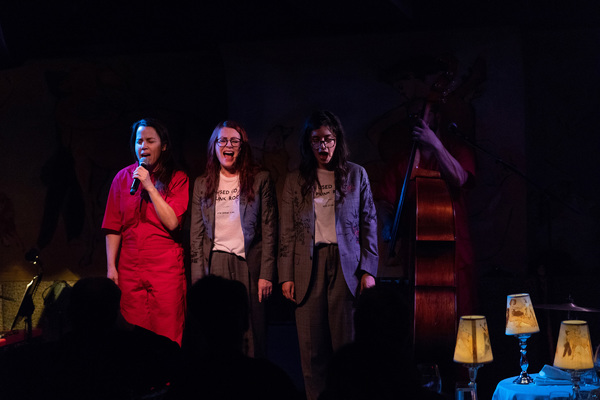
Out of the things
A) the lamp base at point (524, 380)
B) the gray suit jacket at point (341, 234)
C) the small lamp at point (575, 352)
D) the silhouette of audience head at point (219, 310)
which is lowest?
the lamp base at point (524, 380)

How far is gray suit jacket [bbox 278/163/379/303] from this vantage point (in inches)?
157

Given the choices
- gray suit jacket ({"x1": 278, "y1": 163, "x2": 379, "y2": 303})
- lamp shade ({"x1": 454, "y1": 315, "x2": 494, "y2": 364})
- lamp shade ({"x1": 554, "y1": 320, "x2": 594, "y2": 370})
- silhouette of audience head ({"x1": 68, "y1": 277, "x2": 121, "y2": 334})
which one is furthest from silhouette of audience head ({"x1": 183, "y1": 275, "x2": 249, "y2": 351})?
gray suit jacket ({"x1": 278, "y1": 163, "x2": 379, "y2": 303})

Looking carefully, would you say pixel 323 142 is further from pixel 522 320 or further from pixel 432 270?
pixel 522 320

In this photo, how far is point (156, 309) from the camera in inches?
170

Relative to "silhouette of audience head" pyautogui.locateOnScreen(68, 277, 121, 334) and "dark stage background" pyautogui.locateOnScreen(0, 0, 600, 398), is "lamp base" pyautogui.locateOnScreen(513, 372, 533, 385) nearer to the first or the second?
"dark stage background" pyautogui.locateOnScreen(0, 0, 600, 398)

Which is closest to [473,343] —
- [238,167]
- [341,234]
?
[341,234]

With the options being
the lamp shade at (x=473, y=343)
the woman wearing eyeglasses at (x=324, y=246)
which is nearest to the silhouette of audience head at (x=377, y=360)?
the lamp shade at (x=473, y=343)

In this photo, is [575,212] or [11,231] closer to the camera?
[575,212]

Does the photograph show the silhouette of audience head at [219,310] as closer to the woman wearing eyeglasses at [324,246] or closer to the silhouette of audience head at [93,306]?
the silhouette of audience head at [93,306]

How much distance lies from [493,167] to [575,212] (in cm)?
66

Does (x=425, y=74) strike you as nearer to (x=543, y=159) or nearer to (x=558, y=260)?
(x=543, y=159)

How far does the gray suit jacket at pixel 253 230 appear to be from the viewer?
4.16m

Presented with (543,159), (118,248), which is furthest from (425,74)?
(118,248)

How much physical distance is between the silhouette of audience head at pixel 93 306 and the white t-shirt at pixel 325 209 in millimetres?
1783
